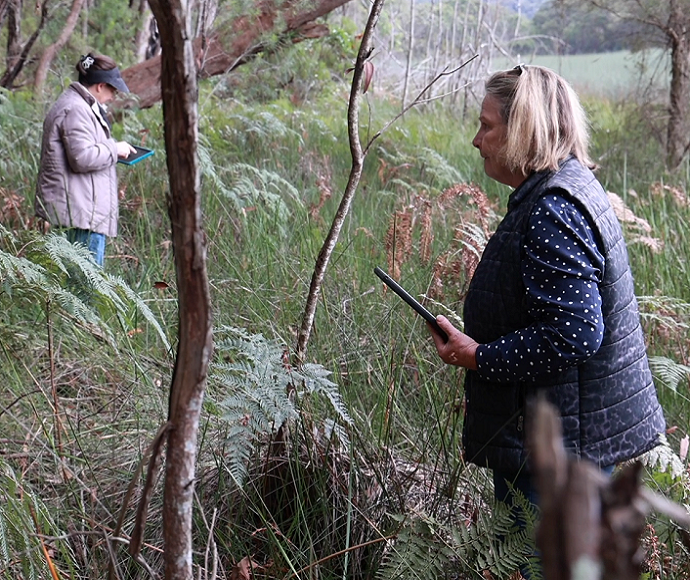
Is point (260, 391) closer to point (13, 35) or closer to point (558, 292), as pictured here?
point (558, 292)

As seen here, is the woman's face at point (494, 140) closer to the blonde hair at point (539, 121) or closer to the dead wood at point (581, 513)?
the blonde hair at point (539, 121)

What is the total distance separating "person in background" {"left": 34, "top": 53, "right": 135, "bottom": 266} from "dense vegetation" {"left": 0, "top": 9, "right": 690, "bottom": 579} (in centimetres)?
21

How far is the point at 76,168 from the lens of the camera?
4637 mm

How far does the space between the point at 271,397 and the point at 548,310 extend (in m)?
0.77

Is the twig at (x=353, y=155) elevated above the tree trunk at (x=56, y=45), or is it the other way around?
the tree trunk at (x=56, y=45)

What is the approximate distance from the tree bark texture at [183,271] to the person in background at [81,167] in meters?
3.68

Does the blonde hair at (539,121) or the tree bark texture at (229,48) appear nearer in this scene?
the blonde hair at (539,121)

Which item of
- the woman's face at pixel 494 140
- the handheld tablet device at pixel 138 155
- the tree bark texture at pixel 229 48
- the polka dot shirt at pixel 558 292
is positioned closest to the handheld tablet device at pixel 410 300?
the polka dot shirt at pixel 558 292

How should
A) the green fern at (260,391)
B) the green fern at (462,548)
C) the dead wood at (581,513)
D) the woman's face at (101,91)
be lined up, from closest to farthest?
the dead wood at (581,513) → the green fern at (462,548) → the green fern at (260,391) → the woman's face at (101,91)

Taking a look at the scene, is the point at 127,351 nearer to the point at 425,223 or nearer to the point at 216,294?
the point at 216,294

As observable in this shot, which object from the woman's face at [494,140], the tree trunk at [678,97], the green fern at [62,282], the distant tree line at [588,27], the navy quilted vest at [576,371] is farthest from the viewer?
the distant tree line at [588,27]

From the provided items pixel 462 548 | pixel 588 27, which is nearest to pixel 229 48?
pixel 462 548

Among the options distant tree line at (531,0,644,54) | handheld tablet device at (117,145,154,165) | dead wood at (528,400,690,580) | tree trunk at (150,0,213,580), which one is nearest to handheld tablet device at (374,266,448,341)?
tree trunk at (150,0,213,580)

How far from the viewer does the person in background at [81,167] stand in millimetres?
4617
